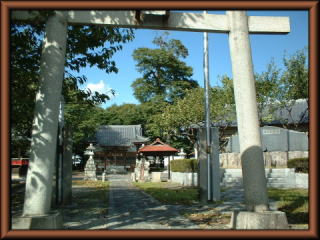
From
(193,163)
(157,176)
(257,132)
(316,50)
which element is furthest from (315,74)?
(157,176)

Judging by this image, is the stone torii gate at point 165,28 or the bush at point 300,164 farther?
the bush at point 300,164

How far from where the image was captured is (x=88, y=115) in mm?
42250

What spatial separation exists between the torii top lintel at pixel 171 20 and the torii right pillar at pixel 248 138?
0.86 feet

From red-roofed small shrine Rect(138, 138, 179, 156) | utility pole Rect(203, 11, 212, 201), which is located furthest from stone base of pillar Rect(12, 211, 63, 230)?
red-roofed small shrine Rect(138, 138, 179, 156)

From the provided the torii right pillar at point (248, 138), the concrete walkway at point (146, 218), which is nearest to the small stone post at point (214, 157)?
the concrete walkway at point (146, 218)

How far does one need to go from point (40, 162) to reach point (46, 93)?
46.0 inches

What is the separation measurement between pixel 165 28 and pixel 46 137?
2.98m

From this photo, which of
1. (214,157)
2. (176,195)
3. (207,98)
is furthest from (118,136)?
(214,157)

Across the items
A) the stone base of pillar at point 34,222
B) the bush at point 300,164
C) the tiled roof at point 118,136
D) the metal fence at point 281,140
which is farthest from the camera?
the tiled roof at point 118,136

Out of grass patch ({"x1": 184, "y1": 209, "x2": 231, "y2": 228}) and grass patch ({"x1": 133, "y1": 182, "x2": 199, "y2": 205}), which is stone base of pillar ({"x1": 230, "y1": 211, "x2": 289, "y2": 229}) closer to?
grass patch ({"x1": 184, "y1": 209, "x2": 231, "y2": 228})

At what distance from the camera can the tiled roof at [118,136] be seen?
150 feet

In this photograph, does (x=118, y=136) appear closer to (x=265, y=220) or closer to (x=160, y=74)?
(x=160, y=74)

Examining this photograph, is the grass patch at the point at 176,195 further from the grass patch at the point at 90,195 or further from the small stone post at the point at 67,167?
the small stone post at the point at 67,167

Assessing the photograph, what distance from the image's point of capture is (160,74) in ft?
166
